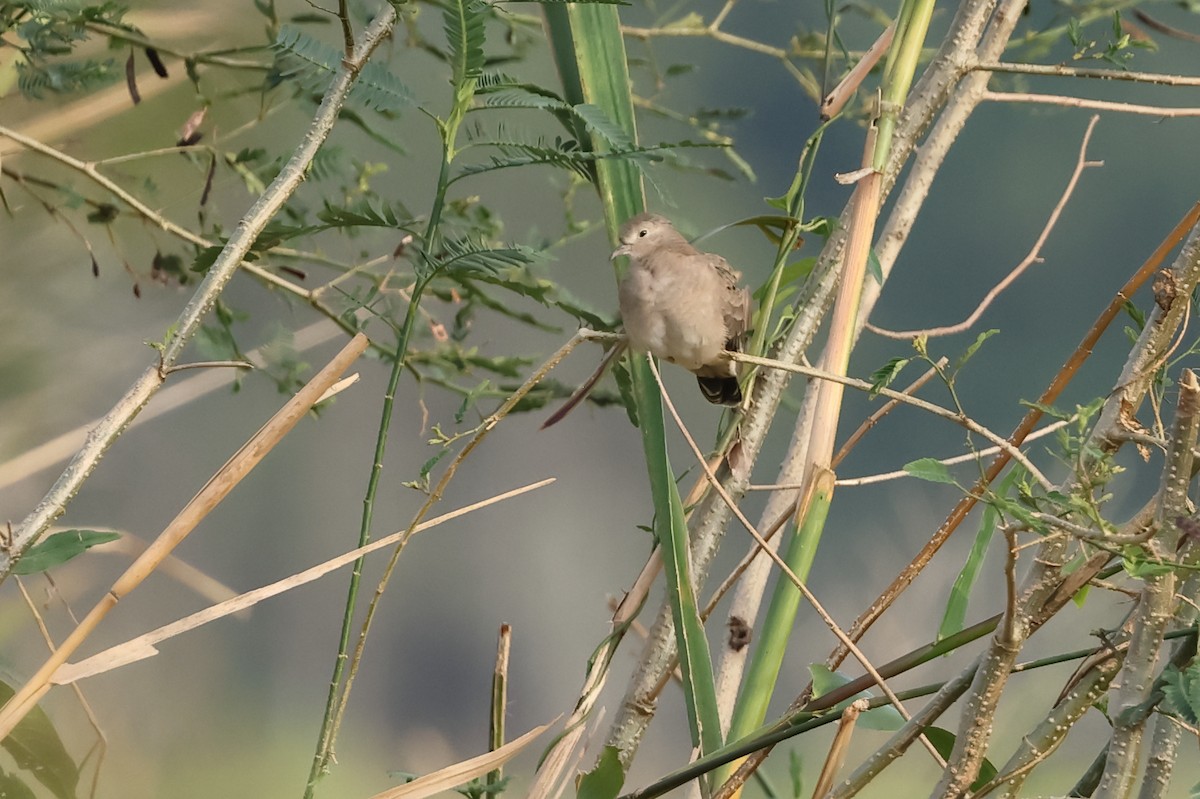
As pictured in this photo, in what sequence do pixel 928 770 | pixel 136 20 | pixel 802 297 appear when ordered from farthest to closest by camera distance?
pixel 928 770, pixel 136 20, pixel 802 297

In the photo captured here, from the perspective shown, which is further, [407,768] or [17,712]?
[407,768]

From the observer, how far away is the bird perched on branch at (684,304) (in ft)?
2.65

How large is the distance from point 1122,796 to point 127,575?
43cm

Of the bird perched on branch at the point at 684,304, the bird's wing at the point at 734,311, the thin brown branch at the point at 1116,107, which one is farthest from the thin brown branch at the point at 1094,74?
the bird's wing at the point at 734,311

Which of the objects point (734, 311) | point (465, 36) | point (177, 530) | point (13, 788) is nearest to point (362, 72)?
point (465, 36)

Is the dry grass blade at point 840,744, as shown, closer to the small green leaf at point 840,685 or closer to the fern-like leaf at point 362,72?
the small green leaf at point 840,685

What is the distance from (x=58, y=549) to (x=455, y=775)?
229mm

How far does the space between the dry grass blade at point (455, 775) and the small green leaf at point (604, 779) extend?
34 mm

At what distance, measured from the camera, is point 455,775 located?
58cm

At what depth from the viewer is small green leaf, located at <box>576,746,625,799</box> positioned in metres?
0.57

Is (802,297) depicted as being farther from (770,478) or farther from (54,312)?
(54,312)

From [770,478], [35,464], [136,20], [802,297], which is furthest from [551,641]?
[802,297]

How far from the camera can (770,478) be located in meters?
1.63

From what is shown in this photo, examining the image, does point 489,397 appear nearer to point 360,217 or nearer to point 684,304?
point 684,304
